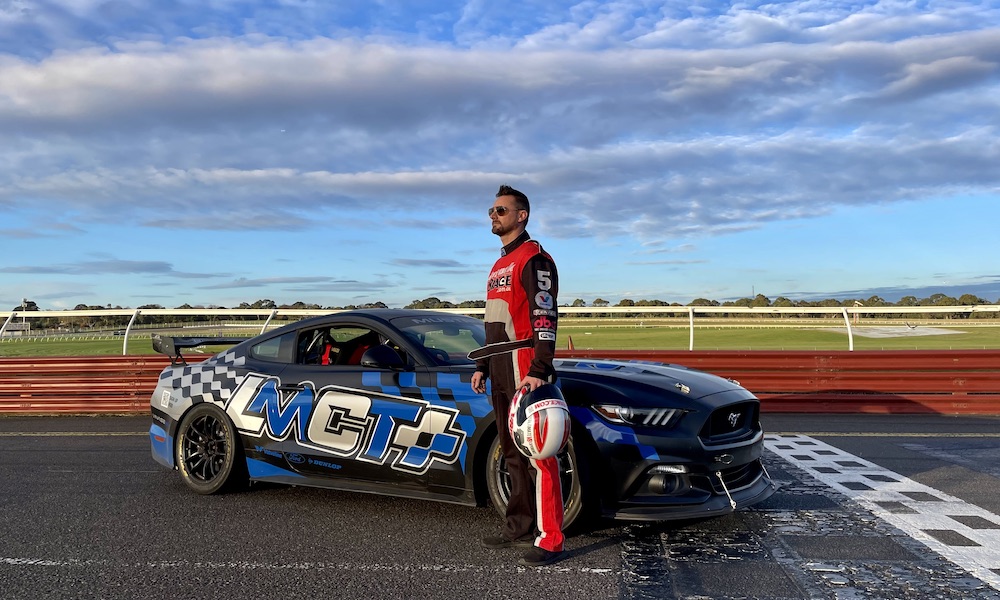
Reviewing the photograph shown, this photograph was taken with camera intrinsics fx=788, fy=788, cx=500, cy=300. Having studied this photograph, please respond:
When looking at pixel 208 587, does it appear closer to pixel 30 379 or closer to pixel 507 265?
pixel 507 265

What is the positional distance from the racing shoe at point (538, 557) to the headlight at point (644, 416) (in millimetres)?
817

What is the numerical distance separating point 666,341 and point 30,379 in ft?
49.0

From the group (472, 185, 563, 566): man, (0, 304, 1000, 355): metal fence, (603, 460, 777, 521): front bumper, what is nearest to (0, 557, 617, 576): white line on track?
(472, 185, 563, 566): man

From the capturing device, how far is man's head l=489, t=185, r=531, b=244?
172 inches

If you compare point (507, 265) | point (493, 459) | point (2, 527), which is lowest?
point (2, 527)

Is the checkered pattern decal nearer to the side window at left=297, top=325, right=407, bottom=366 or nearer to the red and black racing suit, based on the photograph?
the side window at left=297, top=325, right=407, bottom=366

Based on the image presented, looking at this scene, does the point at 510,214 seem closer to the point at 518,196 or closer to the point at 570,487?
the point at 518,196

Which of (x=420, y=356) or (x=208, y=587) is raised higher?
(x=420, y=356)

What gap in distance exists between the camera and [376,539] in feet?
15.4

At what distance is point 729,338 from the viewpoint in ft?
72.1

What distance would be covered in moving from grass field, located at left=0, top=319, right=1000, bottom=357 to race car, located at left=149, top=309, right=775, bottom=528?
24.3 ft

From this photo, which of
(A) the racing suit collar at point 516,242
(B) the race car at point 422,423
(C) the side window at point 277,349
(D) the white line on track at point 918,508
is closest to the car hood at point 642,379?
(B) the race car at point 422,423

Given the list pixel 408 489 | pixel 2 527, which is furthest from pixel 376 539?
pixel 2 527

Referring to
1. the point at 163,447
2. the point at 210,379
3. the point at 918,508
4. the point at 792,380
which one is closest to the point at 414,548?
the point at 210,379
